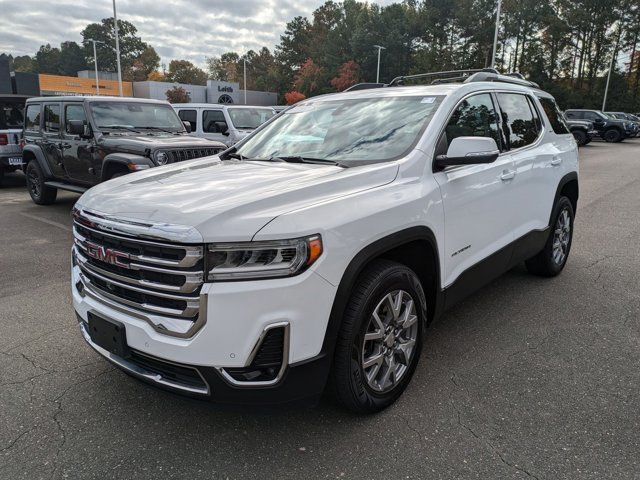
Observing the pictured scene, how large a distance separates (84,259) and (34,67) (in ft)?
507

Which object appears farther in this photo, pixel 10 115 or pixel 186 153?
pixel 10 115

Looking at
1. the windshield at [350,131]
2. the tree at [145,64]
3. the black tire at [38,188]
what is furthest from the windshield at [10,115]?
the tree at [145,64]

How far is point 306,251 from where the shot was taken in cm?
223

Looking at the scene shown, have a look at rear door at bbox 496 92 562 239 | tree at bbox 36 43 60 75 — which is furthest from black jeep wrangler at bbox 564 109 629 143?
tree at bbox 36 43 60 75

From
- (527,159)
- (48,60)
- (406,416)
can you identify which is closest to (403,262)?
(406,416)

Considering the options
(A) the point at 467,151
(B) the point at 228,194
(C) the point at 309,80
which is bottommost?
(B) the point at 228,194

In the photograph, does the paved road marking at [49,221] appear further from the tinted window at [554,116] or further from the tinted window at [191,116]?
the tinted window at [554,116]

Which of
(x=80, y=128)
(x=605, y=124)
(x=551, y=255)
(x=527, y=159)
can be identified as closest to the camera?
(x=527, y=159)

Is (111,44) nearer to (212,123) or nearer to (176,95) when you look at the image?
(176,95)

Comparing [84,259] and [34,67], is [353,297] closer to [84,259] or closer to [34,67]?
[84,259]

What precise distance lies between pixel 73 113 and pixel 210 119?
185 inches

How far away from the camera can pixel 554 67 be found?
5700 cm

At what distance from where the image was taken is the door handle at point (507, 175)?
3.77 m

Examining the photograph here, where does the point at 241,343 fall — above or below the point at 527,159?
Result: below
